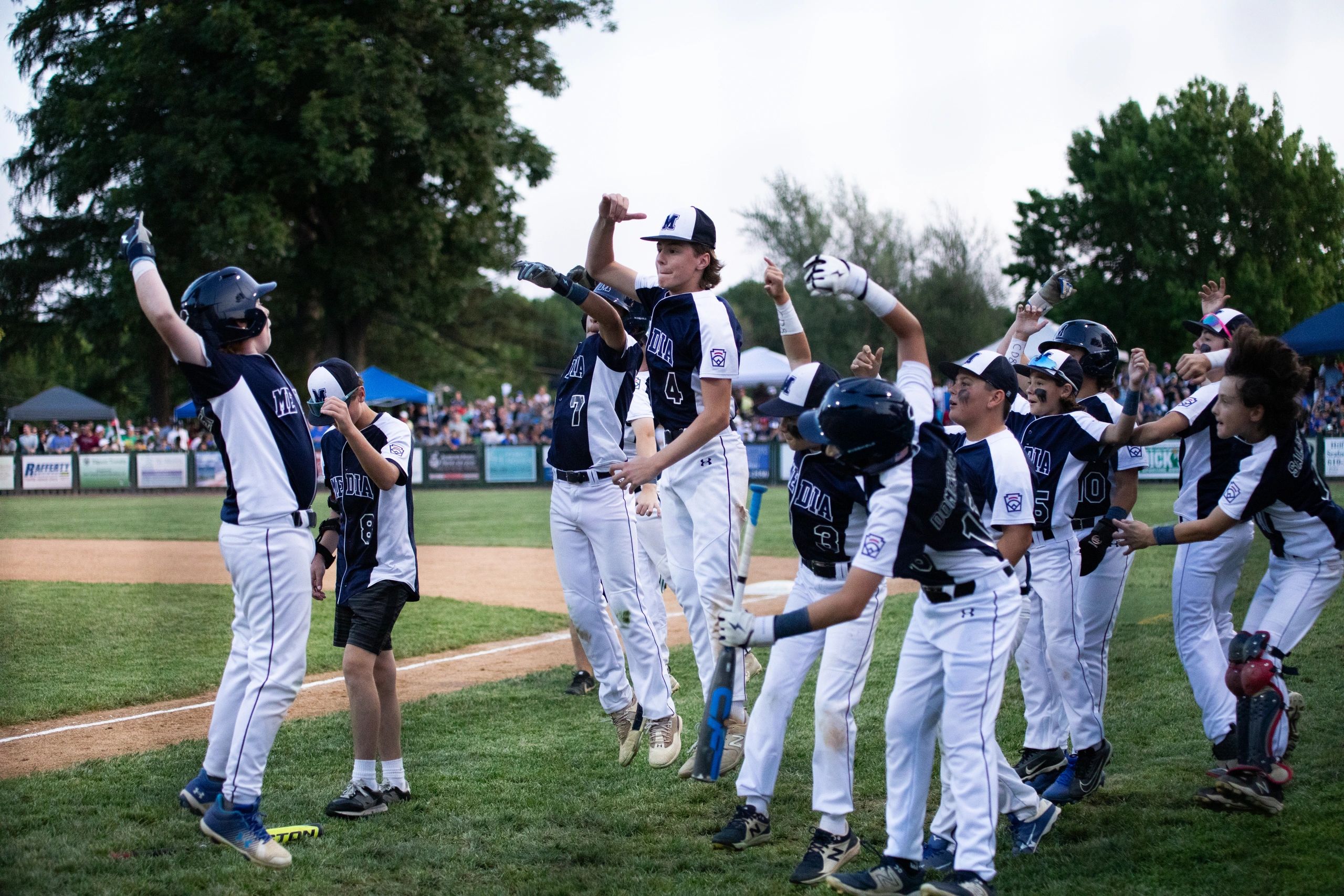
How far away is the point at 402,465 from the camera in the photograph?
18.4 feet

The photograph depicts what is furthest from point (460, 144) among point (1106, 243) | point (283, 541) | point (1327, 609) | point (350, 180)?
point (283, 541)

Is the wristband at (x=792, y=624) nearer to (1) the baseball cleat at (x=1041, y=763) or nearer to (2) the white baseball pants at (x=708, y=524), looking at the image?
(2) the white baseball pants at (x=708, y=524)

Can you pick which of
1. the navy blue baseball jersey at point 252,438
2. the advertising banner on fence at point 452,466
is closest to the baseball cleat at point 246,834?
the navy blue baseball jersey at point 252,438

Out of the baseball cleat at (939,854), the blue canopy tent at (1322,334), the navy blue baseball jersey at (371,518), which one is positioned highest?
the blue canopy tent at (1322,334)

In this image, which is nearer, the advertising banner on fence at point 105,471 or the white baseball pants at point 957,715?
the white baseball pants at point 957,715

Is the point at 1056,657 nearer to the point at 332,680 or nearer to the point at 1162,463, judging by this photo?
the point at 332,680

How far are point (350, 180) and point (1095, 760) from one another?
32.7 meters

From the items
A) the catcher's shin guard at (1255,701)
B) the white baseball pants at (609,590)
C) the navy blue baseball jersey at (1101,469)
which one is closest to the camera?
the catcher's shin guard at (1255,701)

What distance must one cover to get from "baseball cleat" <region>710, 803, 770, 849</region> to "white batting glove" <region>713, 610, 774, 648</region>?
101 centimetres

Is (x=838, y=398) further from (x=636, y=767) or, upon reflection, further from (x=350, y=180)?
(x=350, y=180)

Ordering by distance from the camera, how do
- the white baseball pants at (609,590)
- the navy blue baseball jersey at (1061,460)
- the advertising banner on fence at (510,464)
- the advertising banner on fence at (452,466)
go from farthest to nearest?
the advertising banner on fence at (452,466), the advertising banner on fence at (510,464), the white baseball pants at (609,590), the navy blue baseball jersey at (1061,460)

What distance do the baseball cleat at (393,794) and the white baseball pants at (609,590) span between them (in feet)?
3.55

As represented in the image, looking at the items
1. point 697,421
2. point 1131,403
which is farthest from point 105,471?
point 1131,403

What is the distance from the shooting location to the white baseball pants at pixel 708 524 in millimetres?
5500
